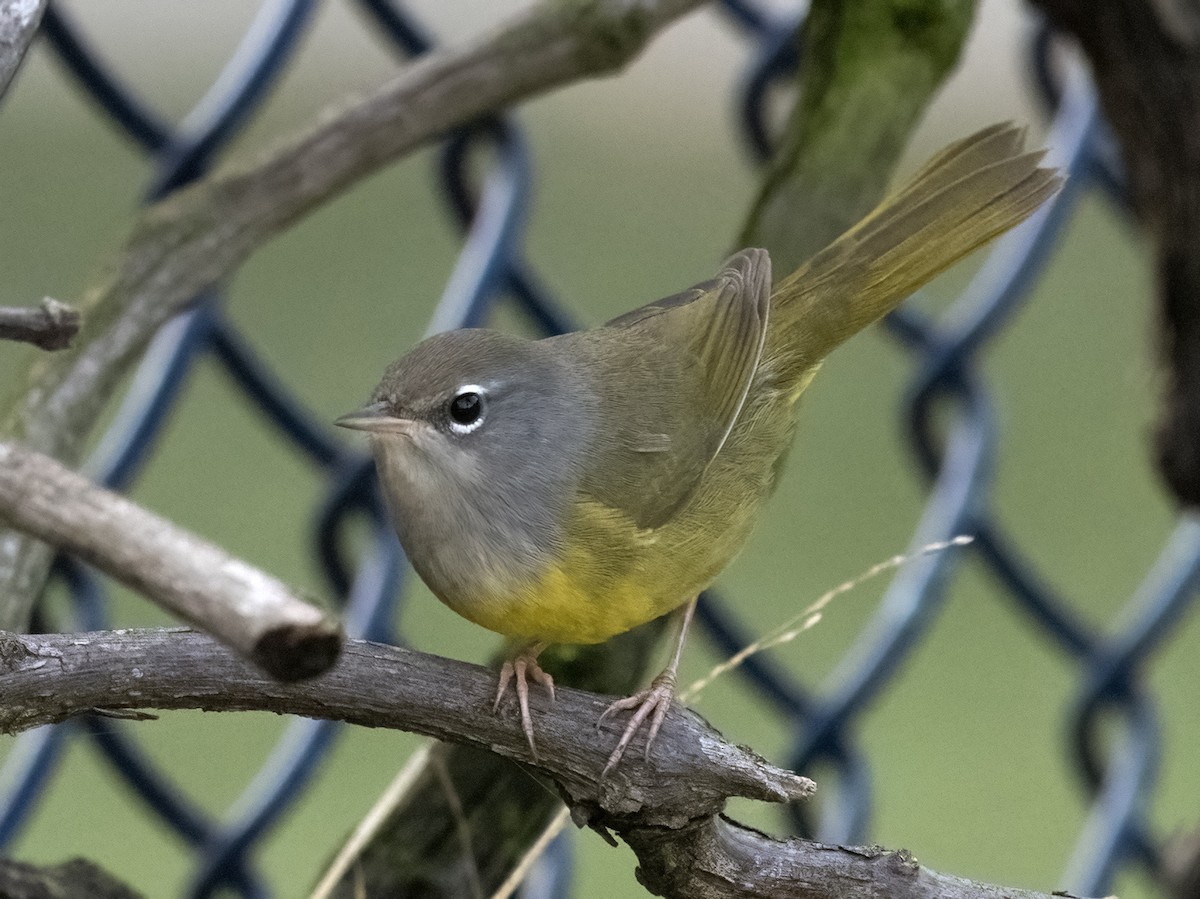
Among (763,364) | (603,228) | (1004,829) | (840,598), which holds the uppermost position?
(603,228)

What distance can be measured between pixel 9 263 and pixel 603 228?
8.21 feet

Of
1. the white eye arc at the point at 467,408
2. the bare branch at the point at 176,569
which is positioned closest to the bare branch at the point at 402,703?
the bare branch at the point at 176,569

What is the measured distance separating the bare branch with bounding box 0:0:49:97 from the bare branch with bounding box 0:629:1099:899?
0.41 metres

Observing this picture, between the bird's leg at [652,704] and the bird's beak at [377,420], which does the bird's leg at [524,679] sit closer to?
the bird's leg at [652,704]

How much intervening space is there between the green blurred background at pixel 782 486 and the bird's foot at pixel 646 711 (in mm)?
1954

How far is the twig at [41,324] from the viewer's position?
0.94m

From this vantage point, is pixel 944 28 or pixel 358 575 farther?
pixel 358 575

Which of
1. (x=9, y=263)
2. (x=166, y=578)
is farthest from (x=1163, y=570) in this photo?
(x=9, y=263)

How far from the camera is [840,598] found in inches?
212

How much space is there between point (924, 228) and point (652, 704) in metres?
0.74

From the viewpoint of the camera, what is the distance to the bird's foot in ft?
3.66

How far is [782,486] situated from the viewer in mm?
5973

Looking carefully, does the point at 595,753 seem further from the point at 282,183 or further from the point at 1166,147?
the point at 1166,147

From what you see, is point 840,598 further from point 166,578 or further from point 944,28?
point 166,578
